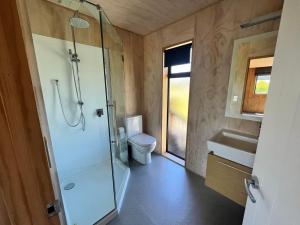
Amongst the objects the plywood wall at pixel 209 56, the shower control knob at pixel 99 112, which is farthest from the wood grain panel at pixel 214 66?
the shower control knob at pixel 99 112

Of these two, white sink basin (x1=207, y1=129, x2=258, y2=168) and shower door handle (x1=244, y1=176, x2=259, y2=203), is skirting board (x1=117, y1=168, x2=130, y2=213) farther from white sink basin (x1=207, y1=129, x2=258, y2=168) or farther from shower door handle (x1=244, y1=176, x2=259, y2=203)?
shower door handle (x1=244, y1=176, x2=259, y2=203)

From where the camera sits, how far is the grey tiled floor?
1.57m

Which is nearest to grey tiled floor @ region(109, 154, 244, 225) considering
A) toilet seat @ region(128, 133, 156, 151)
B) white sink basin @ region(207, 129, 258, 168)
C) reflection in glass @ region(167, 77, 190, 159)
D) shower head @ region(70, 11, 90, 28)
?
toilet seat @ region(128, 133, 156, 151)

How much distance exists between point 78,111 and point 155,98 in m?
1.44

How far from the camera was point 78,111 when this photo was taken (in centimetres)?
220

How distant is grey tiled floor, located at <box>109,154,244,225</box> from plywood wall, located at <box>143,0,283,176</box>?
0.37 metres

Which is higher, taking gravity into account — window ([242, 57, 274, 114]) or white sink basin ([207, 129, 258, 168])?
window ([242, 57, 274, 114])

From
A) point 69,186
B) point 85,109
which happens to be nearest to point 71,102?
point 85,109

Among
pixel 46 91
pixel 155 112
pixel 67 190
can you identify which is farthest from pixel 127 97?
pixel 67 190

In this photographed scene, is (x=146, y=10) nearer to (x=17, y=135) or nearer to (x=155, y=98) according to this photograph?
(x=155, y=98)

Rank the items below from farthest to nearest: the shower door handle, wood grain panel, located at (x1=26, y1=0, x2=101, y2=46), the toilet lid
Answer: the toilet lid, wood grain panel, located at (x1=26, y1=0, x2=101, y2=46), the shower door handle

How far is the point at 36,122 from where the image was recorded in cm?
49

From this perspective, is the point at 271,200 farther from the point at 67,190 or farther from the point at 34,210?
the point at 67,190

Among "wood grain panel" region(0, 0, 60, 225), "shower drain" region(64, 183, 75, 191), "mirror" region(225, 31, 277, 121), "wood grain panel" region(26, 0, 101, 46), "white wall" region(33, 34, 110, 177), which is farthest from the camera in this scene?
"shower drain" region(64, 183, 75, 191)
